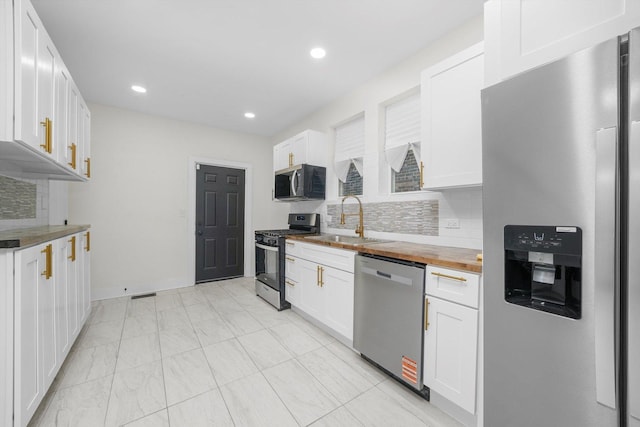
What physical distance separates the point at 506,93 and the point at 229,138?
4.24 meters

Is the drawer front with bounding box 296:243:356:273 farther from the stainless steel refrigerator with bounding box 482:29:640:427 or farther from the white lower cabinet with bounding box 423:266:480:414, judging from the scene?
the stainless steel refrigerator with bounding box 482:29:640:427

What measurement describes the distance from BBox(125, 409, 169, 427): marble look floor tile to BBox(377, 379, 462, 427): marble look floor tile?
1.33m

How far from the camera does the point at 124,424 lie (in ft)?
4.62

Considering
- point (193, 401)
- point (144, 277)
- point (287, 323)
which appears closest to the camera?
point (193, 401)

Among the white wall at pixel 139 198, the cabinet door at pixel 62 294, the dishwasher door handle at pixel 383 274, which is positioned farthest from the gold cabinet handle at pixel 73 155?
the dishwasher door handle at pixel 383 274

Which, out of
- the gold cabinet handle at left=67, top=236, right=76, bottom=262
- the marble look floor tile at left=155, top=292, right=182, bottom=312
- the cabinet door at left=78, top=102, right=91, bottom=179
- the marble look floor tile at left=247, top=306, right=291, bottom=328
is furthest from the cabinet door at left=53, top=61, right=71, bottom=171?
the marble look floor tile at left=247, top=306, right=291, bottom=328

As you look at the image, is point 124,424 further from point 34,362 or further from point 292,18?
point 292,18

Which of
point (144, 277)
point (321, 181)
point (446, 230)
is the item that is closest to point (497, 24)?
point (446, 230)

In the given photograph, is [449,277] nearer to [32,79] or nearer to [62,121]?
[32,79]

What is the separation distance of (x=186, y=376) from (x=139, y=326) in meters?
1.21

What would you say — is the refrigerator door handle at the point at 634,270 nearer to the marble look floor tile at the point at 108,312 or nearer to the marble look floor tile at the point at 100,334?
the marble look floor tile at the point at 100,334

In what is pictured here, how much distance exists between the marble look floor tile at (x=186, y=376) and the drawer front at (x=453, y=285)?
63.9 inches

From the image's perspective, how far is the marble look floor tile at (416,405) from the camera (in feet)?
4.74

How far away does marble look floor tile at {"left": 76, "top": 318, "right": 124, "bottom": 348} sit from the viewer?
2262mm
